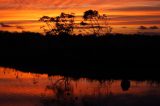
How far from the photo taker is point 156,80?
22.3m

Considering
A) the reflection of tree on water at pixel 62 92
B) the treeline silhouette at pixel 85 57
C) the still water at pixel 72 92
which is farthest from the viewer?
the treeline silhouette at pixel 85 57

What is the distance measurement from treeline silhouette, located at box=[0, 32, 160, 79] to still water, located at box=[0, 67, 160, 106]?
198 centimetres

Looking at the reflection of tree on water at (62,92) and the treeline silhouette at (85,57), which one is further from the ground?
the treeline silhouette at (85,57)

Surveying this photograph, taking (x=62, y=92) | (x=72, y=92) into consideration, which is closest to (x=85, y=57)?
(x=62, y=92)

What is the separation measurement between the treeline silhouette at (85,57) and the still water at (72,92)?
198 centimetres

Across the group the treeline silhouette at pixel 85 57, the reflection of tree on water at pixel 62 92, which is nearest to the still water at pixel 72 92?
the reflection of tree on water at pixel 62 92

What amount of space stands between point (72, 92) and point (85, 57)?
28.2ft

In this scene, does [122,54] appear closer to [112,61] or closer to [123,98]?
[112,61]

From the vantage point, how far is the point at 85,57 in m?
27.7

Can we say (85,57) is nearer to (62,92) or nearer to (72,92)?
(62,92)

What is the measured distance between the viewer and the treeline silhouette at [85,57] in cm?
2477

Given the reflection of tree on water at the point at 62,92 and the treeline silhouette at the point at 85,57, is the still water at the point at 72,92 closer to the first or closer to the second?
the reflection of tree on water at the point at 62,92

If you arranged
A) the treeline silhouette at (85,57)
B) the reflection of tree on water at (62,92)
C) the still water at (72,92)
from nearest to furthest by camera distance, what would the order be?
the still water at (72,92)
the reflection of tree on water at (62,92)
the treeline silhouette at (85,57)

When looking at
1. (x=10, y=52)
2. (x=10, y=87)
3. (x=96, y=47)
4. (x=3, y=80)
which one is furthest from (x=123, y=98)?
(x=10, y=52)
